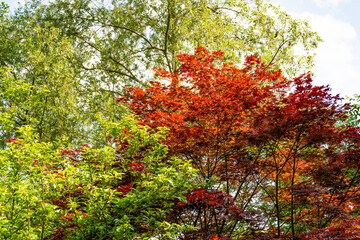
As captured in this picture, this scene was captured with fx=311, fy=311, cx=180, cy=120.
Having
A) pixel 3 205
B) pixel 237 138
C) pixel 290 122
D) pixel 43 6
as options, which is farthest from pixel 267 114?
pixel 43 6

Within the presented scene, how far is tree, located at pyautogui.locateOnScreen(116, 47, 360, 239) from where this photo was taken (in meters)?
4.79

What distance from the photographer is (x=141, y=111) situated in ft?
21.3

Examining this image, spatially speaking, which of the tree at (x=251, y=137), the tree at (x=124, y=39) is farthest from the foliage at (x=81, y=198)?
the tree at (x=124, y=39)

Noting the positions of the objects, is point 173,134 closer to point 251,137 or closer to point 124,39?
point 251,137

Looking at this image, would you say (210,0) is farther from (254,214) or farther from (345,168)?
(254,214)

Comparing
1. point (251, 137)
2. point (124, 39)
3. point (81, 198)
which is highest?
point (124, 39)

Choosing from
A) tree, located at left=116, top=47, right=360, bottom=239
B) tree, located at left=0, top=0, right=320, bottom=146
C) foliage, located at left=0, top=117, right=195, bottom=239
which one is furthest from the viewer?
tree, located at left=0, top=0, right=320, bottom=146

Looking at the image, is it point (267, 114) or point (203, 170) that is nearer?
point (267, 114)

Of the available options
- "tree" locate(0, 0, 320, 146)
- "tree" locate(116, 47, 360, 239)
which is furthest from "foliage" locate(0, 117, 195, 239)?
"tree" locate(0, 0, 320, 146)

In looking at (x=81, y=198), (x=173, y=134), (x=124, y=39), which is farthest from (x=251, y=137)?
(x=124, y=39)

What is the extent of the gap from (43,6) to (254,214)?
9727 mm

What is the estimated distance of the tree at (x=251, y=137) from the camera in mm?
4793

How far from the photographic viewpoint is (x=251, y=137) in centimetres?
517

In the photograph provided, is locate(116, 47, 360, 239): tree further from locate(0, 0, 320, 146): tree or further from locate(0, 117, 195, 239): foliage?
locate(0, 0, 320, 146): tree
